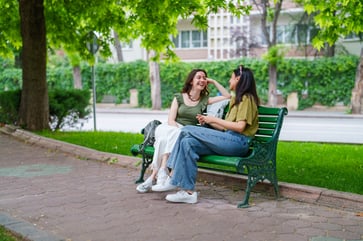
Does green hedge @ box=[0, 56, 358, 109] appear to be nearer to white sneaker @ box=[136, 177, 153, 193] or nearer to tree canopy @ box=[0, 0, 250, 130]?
tree canopy @ box=[0, 0, 250, 130]

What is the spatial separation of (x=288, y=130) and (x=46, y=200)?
46.0 feet

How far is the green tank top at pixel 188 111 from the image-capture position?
6.85m

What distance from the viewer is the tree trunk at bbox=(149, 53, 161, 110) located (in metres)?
33.0

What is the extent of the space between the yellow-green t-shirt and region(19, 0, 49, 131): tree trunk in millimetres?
7473

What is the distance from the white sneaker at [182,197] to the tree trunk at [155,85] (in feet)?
89.4

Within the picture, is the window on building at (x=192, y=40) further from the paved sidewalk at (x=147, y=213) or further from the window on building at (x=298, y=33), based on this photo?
the paved sidewalk at (x=147, y=213)

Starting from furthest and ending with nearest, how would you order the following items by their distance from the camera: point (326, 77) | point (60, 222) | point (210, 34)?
point (210, 34) < point (326, 77) < point (60, 222)

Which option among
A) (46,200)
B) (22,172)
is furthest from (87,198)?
(22,172)

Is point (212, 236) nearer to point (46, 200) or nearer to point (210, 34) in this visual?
point (46, 200)

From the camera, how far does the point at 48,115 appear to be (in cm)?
1307

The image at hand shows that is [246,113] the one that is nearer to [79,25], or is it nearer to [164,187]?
[164,187]

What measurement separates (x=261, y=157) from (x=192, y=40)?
40.6 m

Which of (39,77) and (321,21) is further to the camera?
(39,77)

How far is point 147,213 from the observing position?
5.50m
